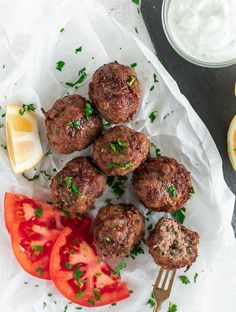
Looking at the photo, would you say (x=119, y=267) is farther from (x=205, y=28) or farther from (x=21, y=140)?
(x=205, y=28)

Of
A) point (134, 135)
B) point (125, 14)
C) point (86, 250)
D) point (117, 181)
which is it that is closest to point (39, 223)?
point (86, 250)

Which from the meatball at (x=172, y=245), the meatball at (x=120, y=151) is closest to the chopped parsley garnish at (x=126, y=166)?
the meatball at (x=120, y=151)

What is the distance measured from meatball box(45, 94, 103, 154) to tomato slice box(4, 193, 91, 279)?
0.41 m

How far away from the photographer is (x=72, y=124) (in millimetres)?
2977

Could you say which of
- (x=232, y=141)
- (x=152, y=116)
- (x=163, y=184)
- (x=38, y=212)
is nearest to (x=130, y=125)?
(x=152, y=116)

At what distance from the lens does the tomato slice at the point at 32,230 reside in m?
3.17

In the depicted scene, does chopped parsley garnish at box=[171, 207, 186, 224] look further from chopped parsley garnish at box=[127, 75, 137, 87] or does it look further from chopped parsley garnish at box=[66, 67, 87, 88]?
chopped parsley garnish at box=[66, 67, 87, 88]

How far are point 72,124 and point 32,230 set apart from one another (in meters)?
0.70

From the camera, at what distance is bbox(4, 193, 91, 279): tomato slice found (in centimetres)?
317

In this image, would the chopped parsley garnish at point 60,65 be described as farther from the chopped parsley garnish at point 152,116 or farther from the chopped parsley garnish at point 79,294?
the chopped parsley garnish at point 79,294

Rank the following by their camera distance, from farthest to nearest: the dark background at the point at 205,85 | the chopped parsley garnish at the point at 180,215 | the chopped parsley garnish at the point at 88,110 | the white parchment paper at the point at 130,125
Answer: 1. the dark background at the point at 205,85
2. the chopped parsley garnish at the point at 180,215
3. the white parchment paper at the point at 130,125
4. the chopped parsley garnish at the point at 88,110

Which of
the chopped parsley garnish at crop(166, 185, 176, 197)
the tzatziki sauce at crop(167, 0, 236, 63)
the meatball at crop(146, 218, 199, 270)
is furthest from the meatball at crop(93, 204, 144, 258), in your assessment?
the tzatziki sauce at crop(167, 0, 236, 63)

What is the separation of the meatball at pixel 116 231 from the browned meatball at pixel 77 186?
0.13 m

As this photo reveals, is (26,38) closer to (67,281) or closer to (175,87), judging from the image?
(175,87)
